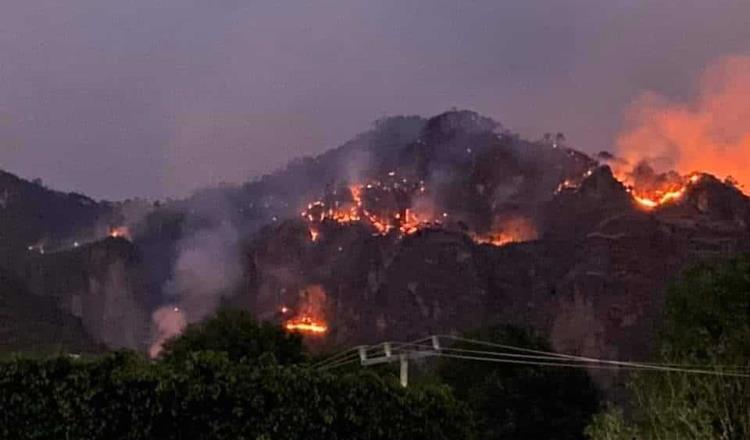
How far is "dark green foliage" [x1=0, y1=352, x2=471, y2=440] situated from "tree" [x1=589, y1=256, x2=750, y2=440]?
6125 millimetres

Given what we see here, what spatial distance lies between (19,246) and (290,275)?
58.5 feet

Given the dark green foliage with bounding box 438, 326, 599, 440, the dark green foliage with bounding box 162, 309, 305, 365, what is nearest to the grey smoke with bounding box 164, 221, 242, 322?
the dark green foliage with bounding box 438, 326, 599, 440

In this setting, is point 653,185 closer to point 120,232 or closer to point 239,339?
point 120,232

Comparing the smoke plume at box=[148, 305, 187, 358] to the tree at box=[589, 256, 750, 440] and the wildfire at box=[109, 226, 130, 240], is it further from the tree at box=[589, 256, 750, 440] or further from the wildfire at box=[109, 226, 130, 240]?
the tree at box=[589, 256, 750, 440]

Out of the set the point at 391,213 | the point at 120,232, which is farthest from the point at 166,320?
the point at 391,213

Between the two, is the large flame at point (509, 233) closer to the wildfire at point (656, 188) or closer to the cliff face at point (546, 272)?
the cliff face at point (546, 272)

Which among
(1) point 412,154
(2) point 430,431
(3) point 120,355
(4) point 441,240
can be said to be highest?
(1) point 412,154

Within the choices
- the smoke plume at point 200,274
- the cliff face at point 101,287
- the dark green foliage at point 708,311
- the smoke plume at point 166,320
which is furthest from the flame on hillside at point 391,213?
the dark green foliage at point 708,311

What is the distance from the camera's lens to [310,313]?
216 feet

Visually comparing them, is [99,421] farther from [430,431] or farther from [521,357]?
[521,357]

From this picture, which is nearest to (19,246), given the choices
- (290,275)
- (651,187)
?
(290,275)

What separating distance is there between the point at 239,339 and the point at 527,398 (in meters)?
11.1

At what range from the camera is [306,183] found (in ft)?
323

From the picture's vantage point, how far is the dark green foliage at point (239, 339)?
98.9 feet
